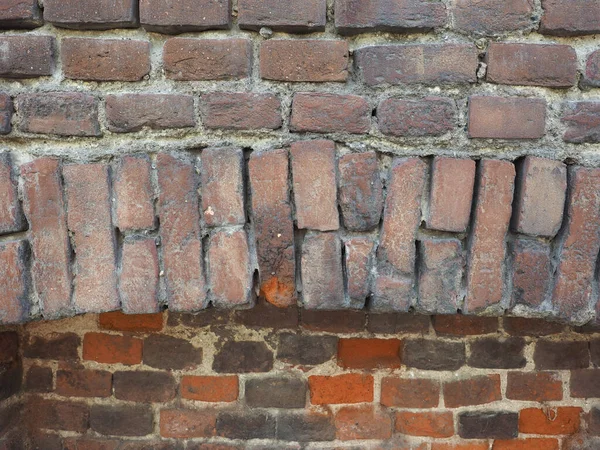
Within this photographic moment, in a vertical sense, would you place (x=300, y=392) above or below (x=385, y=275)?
below

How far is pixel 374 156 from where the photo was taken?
114 centimetres

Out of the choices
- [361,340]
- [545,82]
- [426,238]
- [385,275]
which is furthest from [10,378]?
[545,82]

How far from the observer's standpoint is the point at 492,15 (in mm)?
1131

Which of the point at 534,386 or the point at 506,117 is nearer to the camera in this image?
the point at 506,117

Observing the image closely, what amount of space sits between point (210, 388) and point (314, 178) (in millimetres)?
734

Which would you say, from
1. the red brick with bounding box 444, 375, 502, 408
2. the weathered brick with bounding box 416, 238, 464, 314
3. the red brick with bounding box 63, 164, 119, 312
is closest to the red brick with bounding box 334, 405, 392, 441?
the red brick with bounding box 444, 375, 502, 408

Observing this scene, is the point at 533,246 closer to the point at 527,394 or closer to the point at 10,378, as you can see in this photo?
the point at 527,394

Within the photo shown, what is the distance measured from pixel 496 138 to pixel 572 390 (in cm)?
83

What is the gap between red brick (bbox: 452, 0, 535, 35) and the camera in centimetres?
113

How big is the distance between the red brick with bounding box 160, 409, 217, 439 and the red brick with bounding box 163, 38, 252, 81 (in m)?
0.93

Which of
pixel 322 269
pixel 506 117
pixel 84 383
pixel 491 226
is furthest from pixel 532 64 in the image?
pixel 84 383

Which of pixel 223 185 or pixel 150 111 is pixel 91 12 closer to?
pixel 150 111

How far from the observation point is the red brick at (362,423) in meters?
1.51

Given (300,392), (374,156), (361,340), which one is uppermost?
(374,156)
